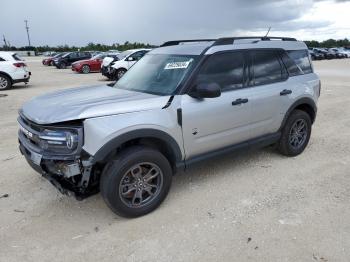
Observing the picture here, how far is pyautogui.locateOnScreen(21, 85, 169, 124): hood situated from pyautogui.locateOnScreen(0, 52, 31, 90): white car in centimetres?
1138

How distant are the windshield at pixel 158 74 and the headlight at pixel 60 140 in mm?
1131

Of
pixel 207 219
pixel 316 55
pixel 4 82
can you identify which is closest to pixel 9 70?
pixel 4 82

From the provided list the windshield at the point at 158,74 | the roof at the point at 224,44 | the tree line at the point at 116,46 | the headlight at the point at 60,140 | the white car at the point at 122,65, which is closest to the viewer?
the headlight at the point at 60,140

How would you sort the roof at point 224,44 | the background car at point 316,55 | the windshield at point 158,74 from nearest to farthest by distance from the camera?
the windshield at point 158,74 < the roof at point 224,44 < the background car at point 316,55

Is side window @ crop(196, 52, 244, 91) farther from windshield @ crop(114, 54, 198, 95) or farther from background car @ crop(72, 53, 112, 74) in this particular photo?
background car @ crop(72, 53, 112, 74)

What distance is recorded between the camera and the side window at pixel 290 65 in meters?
4.82

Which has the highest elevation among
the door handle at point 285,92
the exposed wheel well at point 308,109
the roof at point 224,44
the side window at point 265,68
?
the roof at point 224,44

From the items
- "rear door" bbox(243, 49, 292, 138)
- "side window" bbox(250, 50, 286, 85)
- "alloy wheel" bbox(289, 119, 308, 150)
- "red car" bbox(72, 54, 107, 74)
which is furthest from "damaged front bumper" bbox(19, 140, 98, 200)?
"red car" bbox(72, 54, 107, 74)

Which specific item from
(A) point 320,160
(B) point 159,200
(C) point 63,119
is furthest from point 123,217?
(A) point 320,160

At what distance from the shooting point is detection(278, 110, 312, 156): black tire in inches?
195

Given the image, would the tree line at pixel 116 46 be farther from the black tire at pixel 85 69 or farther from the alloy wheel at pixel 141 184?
the alloy wheel at pixel 141 184

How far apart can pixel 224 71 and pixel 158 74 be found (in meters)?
Result: 0.82

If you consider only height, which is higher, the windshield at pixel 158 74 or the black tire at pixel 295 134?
the windshield at pixel 158 74

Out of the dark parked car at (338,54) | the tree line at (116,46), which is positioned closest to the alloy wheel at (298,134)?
the dark parked car at (338,54)
